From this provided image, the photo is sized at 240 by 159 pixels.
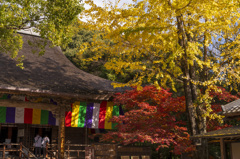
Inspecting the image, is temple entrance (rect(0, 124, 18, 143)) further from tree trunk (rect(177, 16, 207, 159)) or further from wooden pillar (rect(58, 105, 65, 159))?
tree trunk (rect(177, 16, 207, 159))

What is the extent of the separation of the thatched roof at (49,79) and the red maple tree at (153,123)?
2045mm

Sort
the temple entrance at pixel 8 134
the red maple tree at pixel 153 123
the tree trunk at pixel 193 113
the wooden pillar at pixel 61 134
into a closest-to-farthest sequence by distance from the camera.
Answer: the tree trunk at pixel 193 113 → the red maple tree at pixel 153 123 → the wooden pillar at pixel 61 134 → the temple entrance at pixel 8 134

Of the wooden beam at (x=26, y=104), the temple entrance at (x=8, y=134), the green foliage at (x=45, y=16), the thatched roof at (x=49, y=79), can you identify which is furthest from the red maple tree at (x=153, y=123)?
the temple entrance at (x=8, y=134)

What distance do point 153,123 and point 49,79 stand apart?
5418mm

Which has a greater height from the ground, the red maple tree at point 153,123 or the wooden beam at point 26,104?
the wooden beam at point 26,104

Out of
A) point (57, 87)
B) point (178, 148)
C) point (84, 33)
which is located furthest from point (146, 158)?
point (84, 33)

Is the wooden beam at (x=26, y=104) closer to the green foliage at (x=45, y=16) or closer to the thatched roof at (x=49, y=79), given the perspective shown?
the thatched roof at (x=49, y=79)

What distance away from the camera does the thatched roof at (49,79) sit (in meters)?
11.2

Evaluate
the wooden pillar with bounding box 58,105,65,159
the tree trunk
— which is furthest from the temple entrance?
the tree trunk

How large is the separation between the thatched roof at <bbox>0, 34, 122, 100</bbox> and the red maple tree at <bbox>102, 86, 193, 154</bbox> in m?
2.04

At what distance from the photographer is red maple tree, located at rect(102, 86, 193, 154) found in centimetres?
1002

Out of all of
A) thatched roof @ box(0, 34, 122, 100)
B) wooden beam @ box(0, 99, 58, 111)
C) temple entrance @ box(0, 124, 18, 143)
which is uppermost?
thatched roof @ box(0, 34, 122, 100)

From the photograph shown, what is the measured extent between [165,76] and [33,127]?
9942 millimetres

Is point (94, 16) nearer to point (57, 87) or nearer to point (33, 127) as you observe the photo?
point (57, 87)
